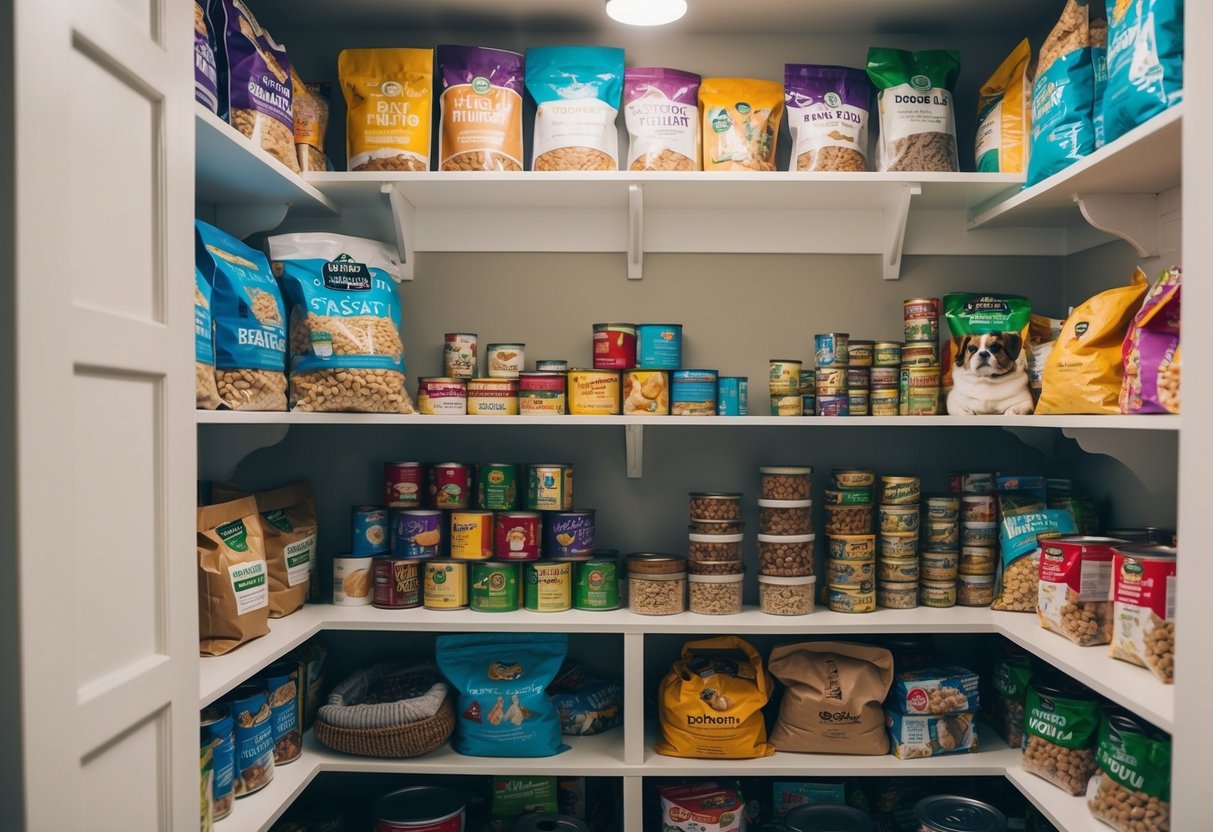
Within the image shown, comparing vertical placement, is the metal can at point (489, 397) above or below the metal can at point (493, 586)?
above

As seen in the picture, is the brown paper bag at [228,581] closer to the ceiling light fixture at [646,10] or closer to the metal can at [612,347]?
the metal can at [612,347]

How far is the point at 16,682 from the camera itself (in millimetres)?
925

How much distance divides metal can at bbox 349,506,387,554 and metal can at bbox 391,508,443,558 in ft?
0.19

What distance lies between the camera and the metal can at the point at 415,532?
85.4 inches

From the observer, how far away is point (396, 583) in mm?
2141

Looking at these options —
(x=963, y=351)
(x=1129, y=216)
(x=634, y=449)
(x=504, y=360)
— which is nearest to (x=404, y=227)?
(x=504, y=360)

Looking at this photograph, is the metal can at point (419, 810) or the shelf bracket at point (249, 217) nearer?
the metal can at point (419, 810)

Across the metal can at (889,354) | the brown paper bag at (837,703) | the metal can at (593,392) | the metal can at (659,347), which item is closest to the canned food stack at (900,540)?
the brown paper bag at (837,703)

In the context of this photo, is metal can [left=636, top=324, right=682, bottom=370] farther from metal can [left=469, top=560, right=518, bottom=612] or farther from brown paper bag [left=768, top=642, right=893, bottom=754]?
brown paper bag [left=768, top=642, right=893, bottom=754]

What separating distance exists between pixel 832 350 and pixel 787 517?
413 millimetres

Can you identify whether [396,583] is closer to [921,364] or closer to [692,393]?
[692,393]

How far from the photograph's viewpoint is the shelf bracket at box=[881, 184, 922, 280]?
214cm

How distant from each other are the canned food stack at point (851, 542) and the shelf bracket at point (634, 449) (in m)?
0.48

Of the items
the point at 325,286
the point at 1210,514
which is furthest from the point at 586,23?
the point at 1210,514
